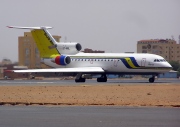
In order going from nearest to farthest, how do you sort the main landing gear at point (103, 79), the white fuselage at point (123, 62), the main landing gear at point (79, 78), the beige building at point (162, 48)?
1. the white fuselage at point (123, 62)
2. the main landing gear at point (79, 78)
3. the main landing gear at point (103, 79)
4. the beige building at point (162, 48)

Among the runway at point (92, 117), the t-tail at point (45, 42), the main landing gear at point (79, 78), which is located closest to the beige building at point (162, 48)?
the t-tail at point (45, 42)

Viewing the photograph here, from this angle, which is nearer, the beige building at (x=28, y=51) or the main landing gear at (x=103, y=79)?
the main landing gear at (x=103, y=79)

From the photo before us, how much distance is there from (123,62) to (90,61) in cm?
494

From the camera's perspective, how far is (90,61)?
63344mm

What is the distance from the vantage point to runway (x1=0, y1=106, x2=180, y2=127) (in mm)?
17969

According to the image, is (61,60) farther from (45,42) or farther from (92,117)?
(92,117)

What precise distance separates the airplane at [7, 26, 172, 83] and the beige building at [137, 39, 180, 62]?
104m

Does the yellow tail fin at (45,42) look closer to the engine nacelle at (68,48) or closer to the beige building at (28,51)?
the engine nacelle at (68,48)

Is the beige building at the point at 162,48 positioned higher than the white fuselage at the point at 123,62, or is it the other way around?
Result: the beige building at the point at 162,48

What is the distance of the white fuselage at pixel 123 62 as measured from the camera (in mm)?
59062

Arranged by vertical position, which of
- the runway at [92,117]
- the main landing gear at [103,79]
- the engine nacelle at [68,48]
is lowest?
the main landing gear at [103,79]

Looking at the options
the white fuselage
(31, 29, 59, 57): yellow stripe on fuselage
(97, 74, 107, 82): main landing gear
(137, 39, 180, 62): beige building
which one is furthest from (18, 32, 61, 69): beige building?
(97, 74, 107, 82): main landing gear

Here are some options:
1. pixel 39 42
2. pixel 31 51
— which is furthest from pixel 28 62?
pixel 39 42

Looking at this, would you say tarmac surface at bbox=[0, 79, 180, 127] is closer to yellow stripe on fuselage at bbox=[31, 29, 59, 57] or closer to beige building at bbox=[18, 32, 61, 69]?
yellow stripe on fuselage at bbox=[31, 29, 59, 57]
